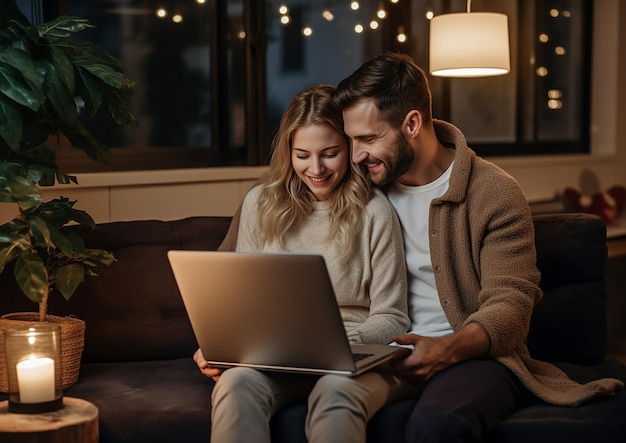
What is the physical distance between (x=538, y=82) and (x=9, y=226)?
373cm

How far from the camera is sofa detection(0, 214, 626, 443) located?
2217mm

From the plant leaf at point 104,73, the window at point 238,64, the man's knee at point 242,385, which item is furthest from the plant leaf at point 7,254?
the window at point 238,64

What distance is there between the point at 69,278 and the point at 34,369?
1.12 feet

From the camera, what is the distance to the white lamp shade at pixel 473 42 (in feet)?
11.2

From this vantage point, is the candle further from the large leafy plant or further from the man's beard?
the man's beard

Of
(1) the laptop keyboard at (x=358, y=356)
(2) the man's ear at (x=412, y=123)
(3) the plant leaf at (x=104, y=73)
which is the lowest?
(1) the laptop keyboard at (x=358, y=356)

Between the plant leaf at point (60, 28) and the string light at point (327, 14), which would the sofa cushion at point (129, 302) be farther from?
the string light at point (327, 14)

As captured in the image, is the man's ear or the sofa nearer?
the sofa

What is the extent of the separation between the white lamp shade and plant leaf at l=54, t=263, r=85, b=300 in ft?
5.35

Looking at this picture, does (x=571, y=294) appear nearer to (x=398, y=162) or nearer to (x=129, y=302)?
(x=398, y=162)

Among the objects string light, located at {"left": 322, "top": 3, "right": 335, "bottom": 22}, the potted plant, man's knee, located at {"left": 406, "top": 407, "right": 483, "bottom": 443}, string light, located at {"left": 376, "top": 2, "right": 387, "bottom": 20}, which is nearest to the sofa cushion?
the potted plant

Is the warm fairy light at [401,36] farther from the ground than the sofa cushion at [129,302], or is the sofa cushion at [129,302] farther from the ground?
the warm fairy light at [401,36]

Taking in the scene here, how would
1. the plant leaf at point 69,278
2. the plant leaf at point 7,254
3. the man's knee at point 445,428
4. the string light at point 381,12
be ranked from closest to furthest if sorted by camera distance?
the man's knee at point 445,428 → the plant leaf at point 7,254 → the plant leaf at point 69,278 → the string light at point 381,12

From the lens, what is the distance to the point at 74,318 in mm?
2555
